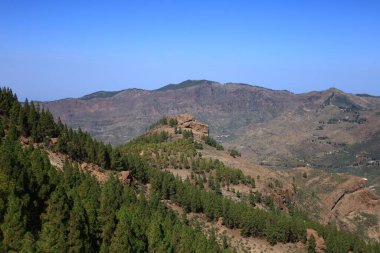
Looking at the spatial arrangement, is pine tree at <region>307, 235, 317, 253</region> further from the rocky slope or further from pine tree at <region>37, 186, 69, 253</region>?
pine tree at <region>37, 186, 69, 253</region>

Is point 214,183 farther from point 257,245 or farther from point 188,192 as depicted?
point 257,245

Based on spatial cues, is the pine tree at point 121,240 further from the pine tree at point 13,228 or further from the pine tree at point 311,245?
the pine tree at point 311,245

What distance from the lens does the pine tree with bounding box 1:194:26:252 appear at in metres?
49.7

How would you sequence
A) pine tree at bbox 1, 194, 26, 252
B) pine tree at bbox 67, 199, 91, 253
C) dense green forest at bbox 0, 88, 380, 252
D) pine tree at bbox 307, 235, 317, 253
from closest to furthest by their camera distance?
pine tree at bbox 1, 194, 26, 252 < pine tree at bbox 67, 199, 91, 253 < dense green forest at bbox 0, 88, 380, 252 < pine tree at bbox 307, 235, 317, 253

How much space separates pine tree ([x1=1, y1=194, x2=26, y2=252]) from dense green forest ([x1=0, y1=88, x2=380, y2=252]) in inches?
4.4

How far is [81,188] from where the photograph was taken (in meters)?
77.1

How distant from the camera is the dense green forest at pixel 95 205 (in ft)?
182

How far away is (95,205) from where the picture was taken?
2891 inches

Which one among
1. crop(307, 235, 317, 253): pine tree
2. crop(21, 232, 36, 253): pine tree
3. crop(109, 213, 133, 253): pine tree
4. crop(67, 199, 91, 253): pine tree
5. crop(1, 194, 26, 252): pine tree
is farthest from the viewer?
crop(307, 235, 317, 253): pine tree

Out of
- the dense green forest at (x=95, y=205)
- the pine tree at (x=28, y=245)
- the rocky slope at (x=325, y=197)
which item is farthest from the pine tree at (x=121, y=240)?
the rocky slope at (x=325, y=197)

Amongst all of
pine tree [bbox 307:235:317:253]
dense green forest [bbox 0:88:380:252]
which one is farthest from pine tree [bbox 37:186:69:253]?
pine tree [bbox 307:235:317:253]

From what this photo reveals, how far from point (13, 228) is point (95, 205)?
2359 cm

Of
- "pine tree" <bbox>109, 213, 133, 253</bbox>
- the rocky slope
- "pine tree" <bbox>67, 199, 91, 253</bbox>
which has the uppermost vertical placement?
"pine tree" <bbox>67, 199, 91, 253</bbox>

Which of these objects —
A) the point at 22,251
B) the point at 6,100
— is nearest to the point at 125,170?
the point at 6,100
